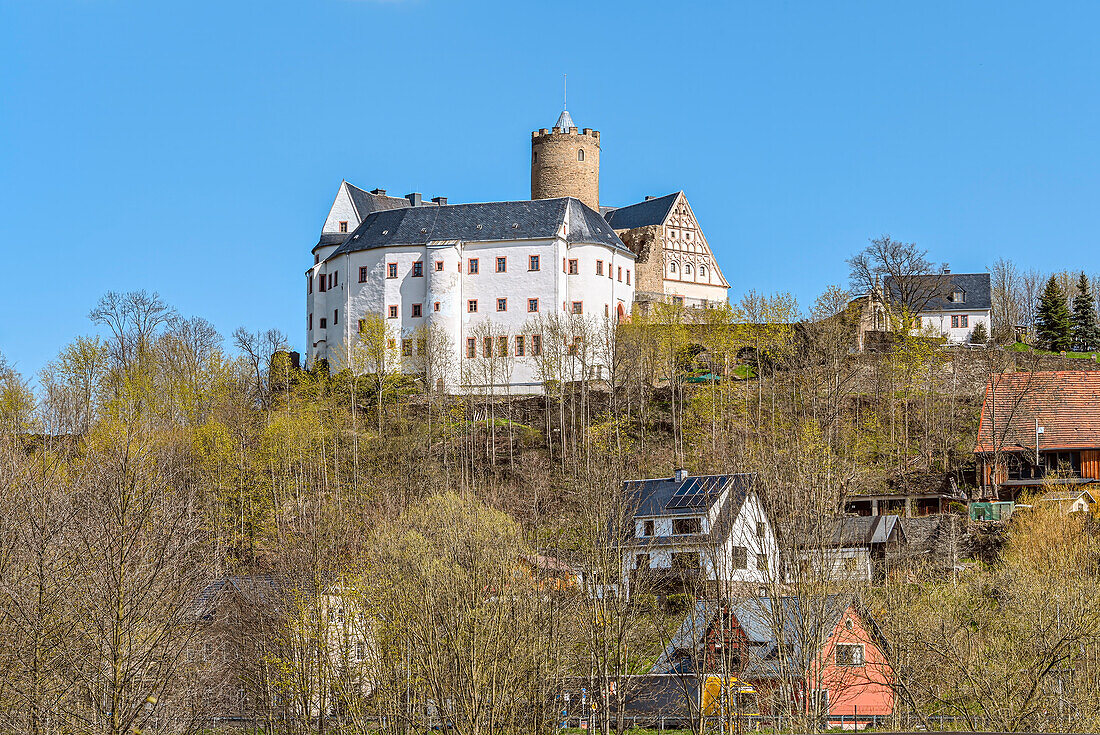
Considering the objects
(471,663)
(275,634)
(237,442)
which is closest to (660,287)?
(237,442)

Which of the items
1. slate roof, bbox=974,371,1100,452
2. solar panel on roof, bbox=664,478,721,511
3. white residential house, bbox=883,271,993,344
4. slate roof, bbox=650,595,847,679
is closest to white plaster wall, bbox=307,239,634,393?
white residential house, bbox=883,271,993,344

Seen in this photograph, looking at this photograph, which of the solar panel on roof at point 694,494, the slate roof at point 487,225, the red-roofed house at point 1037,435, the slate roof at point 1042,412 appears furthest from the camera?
the slate roof at point 487,225

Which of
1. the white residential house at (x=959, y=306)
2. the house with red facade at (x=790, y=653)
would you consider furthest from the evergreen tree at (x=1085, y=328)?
the house with red facade at (x=790, y=653)

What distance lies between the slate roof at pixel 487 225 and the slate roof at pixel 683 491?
35544mm

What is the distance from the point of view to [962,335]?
9531 centimetres

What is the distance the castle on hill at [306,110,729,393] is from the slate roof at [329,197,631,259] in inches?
3.8

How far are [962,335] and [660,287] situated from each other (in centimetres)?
2370

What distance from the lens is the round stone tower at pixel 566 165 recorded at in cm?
9862

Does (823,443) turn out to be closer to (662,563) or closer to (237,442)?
(662,563)

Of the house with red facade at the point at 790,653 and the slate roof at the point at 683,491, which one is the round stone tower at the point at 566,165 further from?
the house with red facade at the point at 790,653

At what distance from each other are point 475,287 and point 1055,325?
4583 centimetres

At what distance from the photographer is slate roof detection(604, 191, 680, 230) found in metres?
101

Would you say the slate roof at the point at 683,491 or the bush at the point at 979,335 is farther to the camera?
the bush at the point at 979,335

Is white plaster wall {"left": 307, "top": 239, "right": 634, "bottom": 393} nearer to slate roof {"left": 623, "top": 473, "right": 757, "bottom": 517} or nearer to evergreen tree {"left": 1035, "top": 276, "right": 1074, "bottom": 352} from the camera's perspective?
slate roof {"left": 623, "top": 473, "right": 757, "bottom": 517}
